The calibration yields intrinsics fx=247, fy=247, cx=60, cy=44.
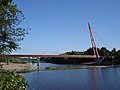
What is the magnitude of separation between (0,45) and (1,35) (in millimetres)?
574

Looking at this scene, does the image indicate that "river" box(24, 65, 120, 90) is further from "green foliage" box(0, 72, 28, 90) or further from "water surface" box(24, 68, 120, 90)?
"green foliage" box(0, 72, 28, 90)

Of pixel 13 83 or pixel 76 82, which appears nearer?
pixel 13 83

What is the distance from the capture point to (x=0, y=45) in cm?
1348

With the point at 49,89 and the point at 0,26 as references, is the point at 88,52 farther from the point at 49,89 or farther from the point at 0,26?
the point at 0,26

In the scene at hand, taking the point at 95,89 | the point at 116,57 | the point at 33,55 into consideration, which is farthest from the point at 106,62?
the point at 95,89

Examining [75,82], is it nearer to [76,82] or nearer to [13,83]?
[76,82]

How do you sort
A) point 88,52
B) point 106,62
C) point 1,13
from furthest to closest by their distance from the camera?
point 88,52, point 106,62, point 1,13

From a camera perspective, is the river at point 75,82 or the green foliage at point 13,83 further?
the river at point 75,82

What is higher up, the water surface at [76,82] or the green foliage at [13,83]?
the green foliage at [13,83]

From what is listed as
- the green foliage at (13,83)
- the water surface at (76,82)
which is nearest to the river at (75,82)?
the water surface at (76,82)

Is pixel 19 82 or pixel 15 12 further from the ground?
pixel 15 12

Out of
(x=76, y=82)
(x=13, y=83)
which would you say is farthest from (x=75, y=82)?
(x=13, y=83)

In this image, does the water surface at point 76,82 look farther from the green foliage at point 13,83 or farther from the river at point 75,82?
the green foliage at point 13,83

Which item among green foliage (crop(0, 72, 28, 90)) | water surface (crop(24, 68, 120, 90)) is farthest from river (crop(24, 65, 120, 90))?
green foliage (crop(0, 72, 28, 90))
